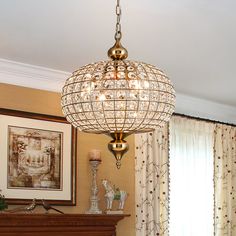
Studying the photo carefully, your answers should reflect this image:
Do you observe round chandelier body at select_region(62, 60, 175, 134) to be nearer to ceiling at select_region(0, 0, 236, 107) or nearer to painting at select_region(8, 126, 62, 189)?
ceiling at select_region(0, 0, 236, 107)

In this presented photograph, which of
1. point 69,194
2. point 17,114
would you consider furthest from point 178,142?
Answer: point 17,114

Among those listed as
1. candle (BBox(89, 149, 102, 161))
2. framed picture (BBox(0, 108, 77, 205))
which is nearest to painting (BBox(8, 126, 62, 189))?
framed picture (BBox(0, 108, 77, 205))

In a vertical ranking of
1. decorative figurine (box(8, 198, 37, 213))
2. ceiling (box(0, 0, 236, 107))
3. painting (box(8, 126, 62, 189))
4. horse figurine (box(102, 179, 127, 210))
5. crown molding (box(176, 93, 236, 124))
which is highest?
ceiling (box(0, 0, 236, 107))

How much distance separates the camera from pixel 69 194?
5.12 meters

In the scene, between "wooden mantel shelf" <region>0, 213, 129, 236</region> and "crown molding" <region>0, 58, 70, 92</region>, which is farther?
"crown molding" <region>0, 58, 70, 92</region>

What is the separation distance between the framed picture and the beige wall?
85 millimetres

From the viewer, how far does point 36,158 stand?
4930 mm

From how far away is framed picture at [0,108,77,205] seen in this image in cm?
476

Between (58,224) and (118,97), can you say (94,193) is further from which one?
(118,97)

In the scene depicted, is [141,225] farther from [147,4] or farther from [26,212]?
[147,4]

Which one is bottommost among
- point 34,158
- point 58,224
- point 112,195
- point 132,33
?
point 58,224

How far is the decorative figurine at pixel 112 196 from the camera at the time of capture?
→ 5285mm

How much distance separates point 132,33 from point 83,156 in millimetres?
1689

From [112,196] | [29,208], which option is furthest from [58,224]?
[112,196]
